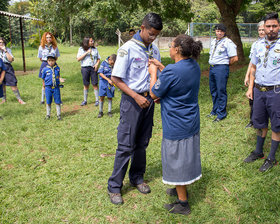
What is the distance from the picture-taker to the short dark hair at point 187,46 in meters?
2.88

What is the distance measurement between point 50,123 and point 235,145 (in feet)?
14.1

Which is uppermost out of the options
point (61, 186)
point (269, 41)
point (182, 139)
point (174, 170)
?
point (269, 41)

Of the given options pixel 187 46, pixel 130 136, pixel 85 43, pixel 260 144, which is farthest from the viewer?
pixel 85 43

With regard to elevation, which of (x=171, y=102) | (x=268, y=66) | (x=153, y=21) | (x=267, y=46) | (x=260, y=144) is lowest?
(x=260, y=144)

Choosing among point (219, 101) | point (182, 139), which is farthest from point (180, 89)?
point (219, 101)

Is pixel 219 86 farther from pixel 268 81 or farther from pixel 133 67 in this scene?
pixel 133 67

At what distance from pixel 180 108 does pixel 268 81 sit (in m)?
1.80

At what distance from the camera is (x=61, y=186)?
13.4 ft

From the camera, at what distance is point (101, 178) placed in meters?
4.27

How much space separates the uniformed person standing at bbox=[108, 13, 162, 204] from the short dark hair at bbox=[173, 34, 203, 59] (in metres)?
0.41

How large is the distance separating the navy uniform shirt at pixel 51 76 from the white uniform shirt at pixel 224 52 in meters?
3.79

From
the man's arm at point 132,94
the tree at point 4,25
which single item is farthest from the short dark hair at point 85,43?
the tree at point 4,25

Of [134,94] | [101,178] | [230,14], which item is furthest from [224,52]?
[230,14]

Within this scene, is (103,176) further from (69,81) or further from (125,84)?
(69,81)
